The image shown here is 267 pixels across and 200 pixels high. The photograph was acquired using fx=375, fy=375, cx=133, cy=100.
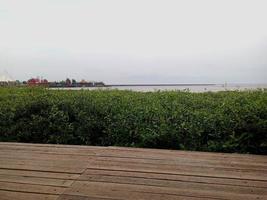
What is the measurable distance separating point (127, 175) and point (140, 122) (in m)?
1.50

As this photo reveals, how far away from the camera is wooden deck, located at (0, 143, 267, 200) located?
9.02 feet

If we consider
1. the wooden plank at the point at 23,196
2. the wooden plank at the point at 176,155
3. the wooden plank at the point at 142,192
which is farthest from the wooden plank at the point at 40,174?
the wooden plank at the point at 176,155

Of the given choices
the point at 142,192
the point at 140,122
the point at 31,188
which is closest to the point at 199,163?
the point at 142,192

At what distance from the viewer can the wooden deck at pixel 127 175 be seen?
2.75m

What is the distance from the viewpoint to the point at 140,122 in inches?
181

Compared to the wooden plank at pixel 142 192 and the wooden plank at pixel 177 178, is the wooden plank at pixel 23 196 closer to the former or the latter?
the wooden plank at pixel 142 192

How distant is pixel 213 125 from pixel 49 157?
73.4 inches

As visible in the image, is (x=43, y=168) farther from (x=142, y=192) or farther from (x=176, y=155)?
(x=176, y=155)

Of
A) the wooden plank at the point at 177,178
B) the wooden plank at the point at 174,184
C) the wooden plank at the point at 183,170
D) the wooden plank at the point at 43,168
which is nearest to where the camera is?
the wooden plank at the point at 174,184

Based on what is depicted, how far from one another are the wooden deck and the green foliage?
0.37m

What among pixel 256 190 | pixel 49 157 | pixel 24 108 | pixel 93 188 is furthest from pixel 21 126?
pixel 256 190

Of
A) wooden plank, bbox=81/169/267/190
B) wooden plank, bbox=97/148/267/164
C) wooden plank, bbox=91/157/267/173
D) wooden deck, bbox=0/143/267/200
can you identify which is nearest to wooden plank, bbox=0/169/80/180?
wooden deck, bbox=0/143/267/200

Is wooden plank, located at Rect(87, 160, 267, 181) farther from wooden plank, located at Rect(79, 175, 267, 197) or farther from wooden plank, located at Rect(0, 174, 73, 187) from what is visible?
wooden plank, located at Rect(0, 174, 73, 187)

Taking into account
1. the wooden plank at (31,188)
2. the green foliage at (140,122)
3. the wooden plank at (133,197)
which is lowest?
the wooden plank at (133,197)
